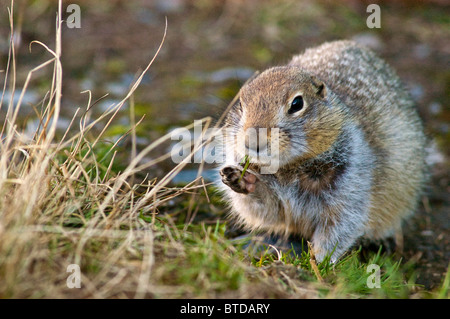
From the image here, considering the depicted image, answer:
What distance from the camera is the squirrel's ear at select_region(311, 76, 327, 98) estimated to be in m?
4.83

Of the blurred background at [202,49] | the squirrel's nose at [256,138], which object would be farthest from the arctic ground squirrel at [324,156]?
the blurred background at [202,49]

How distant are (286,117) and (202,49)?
5685 mm

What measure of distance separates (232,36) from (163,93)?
2.42m

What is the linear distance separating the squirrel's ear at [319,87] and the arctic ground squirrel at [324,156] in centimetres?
1

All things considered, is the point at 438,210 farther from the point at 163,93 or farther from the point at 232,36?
the point at 232,36

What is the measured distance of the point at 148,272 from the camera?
3.30m

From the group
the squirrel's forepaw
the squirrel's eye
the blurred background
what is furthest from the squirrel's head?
the blurred background

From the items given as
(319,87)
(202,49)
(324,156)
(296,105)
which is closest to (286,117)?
(296,105)

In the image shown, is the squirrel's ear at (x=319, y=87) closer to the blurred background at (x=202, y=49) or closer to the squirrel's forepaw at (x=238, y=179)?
the squirrel's forepaw at (x=238, y=179)

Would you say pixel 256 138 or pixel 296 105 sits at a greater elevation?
pixel 296 105

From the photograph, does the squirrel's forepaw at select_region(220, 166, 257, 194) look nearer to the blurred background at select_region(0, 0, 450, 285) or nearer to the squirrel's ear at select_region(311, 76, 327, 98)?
the squirrel's ear at select_region(311, 76, 327, 98)

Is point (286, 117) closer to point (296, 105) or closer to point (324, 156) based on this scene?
point (296, 105)

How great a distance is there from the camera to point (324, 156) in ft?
15.3

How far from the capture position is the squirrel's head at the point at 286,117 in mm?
4195
